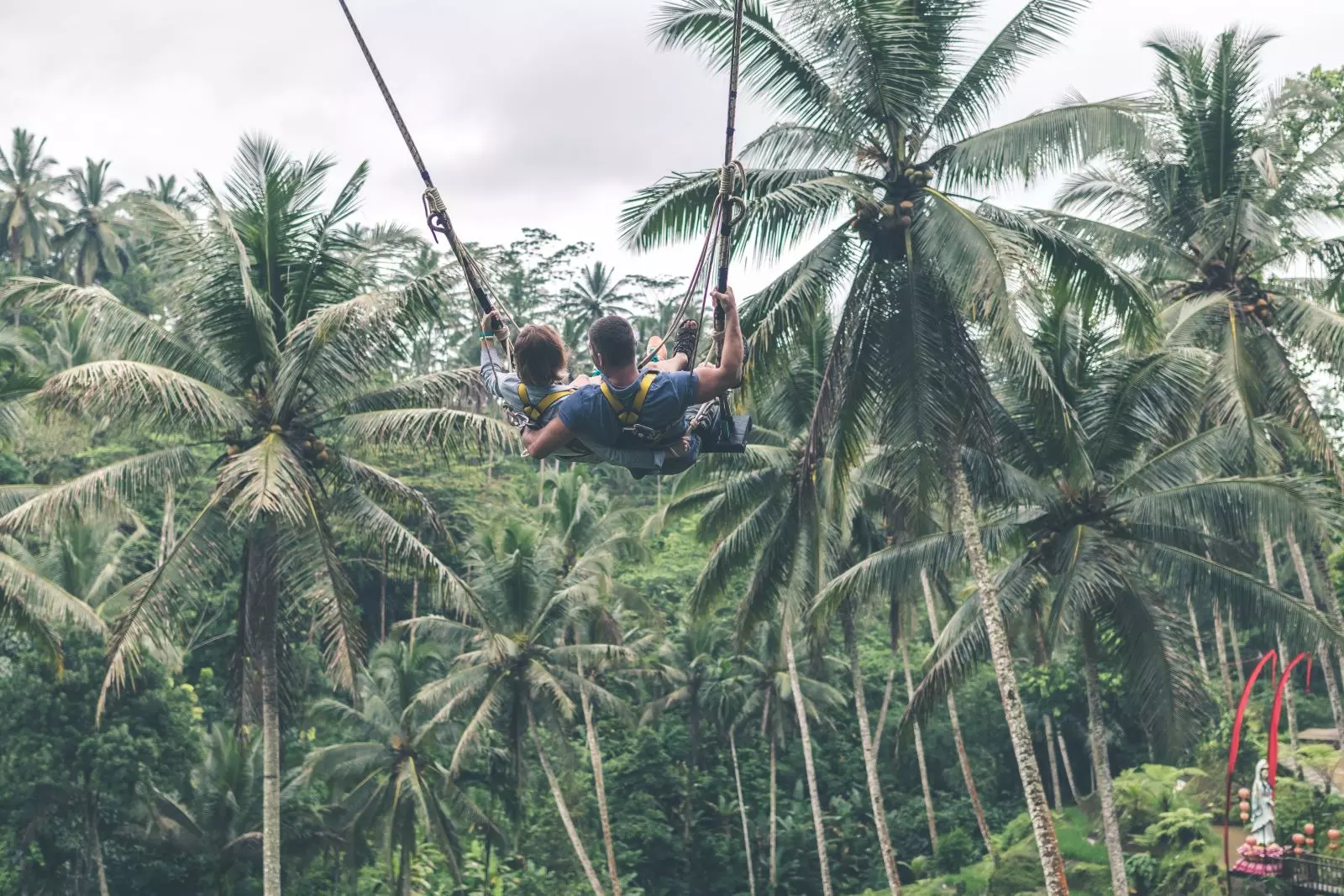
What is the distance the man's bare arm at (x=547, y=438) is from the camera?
550 cm

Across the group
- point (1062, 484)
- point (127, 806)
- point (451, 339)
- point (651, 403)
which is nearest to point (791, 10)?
point (1062, 484)

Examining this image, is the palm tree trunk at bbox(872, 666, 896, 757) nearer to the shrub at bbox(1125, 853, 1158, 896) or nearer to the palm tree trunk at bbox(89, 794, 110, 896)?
the shrub at bbox(1125, 853, 1158, 896)

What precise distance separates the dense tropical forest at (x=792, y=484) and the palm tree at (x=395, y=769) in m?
0.11

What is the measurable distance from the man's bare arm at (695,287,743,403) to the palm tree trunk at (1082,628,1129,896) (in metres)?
12.4

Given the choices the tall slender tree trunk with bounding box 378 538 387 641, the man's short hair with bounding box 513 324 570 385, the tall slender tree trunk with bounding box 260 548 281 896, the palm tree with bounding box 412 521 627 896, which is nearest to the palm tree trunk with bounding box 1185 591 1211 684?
the palm tree with bounding box 412 521 627 896

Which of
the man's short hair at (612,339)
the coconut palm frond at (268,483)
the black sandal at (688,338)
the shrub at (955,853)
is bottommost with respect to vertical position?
the shrub at (955,853)

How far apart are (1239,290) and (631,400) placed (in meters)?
15.7

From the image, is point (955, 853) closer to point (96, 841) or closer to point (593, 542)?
point (593, 542)

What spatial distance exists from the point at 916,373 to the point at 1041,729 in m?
29.8

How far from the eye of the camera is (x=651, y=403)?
5.25 meters

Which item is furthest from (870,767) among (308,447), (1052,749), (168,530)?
(168,530)

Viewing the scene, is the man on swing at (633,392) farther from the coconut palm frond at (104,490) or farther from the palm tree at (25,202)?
the palm tree at (25,202)

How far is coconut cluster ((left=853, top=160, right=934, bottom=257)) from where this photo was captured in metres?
13.3

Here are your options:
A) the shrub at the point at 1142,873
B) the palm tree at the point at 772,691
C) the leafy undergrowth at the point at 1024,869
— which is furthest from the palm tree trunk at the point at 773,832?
the shrub at the point at 1142,873
